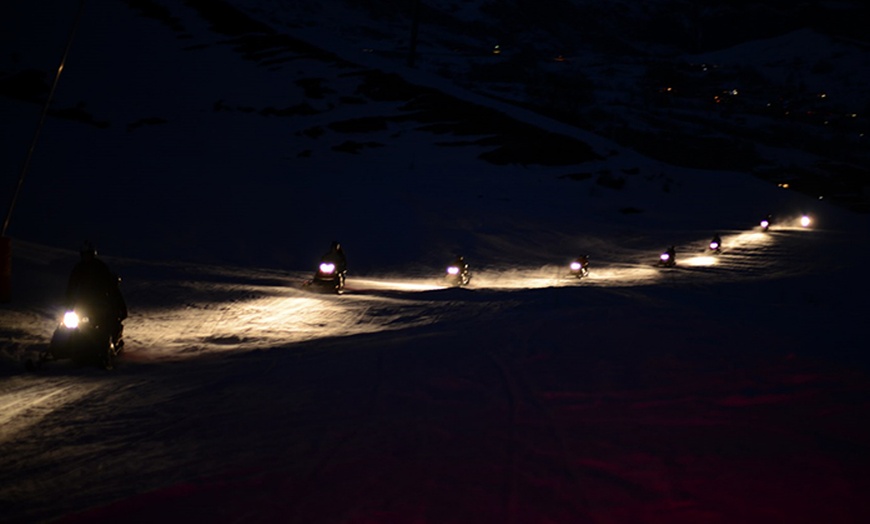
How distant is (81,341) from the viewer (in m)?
9.08

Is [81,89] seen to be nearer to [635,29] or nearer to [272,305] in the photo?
[272,305]

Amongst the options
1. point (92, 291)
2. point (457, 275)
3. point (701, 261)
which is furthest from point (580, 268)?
point (92, 291)

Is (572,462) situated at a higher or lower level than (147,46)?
lower

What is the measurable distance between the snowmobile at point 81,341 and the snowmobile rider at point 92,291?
0.21 feet

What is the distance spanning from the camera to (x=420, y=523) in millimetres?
4156

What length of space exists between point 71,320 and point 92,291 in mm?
454

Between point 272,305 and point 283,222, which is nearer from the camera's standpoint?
point 272,305

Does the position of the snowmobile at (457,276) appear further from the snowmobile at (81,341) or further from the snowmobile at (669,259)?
the snowmobile at (81,341)

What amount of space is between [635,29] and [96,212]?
11025 centimetres

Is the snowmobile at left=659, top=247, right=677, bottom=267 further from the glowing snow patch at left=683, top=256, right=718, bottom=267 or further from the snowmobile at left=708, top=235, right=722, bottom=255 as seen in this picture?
the snowmobile at left=708, top=235, right=722, bottom=255

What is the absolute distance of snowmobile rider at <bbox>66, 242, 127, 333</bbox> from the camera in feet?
30.1

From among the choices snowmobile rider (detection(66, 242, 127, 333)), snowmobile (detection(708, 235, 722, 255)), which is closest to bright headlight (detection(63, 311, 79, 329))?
snowmobile rider (detection(66, 242, 127, 333))

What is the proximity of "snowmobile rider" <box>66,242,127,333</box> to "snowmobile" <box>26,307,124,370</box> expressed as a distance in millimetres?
64

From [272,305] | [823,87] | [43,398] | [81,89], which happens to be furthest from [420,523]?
[823,87]
